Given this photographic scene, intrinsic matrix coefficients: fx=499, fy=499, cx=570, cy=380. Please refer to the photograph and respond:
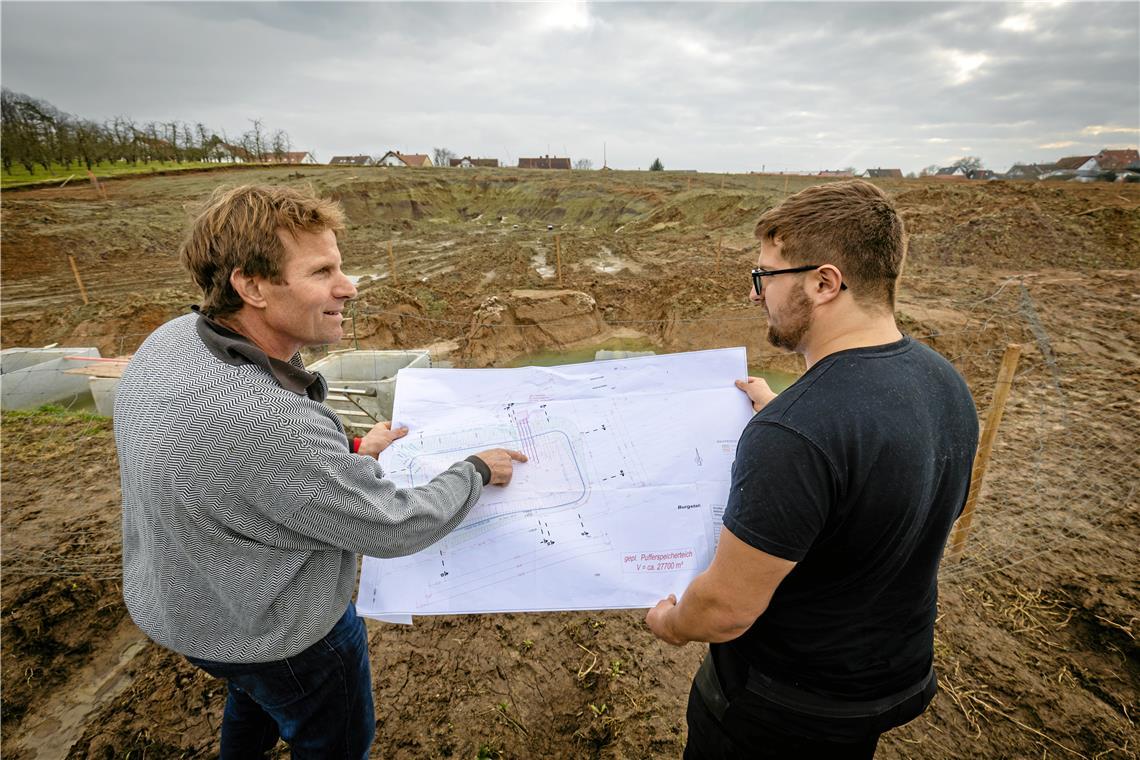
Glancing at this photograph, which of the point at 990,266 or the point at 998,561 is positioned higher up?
the point at 990,266

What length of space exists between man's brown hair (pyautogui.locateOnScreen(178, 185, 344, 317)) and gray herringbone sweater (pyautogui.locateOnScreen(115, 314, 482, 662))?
15 centimetres

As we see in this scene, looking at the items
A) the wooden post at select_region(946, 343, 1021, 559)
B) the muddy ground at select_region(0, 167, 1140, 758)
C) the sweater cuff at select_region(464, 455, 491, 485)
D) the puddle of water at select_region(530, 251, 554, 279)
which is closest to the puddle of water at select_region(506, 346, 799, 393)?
the muddy ground at select_region(0, 167, 1140, 758)

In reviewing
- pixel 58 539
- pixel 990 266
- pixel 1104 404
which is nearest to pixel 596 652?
pixel 58 539

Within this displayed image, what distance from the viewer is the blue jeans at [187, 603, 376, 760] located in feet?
5.24

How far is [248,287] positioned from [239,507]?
0.65m

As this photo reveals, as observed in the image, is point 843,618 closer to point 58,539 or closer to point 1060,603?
point 1060,603

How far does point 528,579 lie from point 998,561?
4.46 metres

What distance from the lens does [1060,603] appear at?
3.67 meters

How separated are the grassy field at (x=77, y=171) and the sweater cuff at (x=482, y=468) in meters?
45.7

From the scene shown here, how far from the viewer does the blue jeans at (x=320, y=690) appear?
62.8 inches

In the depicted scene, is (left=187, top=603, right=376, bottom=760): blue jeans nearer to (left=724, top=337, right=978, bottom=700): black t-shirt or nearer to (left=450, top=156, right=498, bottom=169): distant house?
(left=724, top=337, right=978, bottom=700): black t-shirt

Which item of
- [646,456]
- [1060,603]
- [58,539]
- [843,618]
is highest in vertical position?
[646,456]

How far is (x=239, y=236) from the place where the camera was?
145cm

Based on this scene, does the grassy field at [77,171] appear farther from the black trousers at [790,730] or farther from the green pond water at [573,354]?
the black trousers at [790,730]
